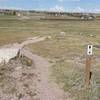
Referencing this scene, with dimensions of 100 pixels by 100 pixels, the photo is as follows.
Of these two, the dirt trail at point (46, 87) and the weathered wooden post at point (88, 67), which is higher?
the weathered wooden post at point (88, 67)

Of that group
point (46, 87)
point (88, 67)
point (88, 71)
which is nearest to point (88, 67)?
point (88, 67)

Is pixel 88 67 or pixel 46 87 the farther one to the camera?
pixel 46 87

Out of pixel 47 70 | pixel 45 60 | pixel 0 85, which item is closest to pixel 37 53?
pixel 45 60

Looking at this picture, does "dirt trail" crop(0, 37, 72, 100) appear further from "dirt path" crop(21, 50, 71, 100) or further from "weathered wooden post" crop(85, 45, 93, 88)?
"weathered wooden post" crop(85, 45, 93, 88)

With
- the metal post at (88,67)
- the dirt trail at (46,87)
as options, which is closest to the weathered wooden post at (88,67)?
the metal post at (88,67)

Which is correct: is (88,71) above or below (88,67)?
below

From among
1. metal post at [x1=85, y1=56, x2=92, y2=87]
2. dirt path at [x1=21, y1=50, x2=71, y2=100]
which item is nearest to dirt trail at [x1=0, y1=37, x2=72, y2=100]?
dirt path at [x1=21, y1=50, x2=71, y2=100]

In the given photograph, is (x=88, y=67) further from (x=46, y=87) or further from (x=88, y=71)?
(x=46, y=87)

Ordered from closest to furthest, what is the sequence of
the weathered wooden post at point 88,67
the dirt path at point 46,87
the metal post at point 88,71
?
the dirt path at point 46,87
the weathered wooden post at point 88,67
the metal post at point 88,71

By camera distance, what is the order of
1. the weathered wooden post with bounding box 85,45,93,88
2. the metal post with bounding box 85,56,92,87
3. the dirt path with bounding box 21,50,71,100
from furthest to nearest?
the metal post with bounding box 85,56,92,87 < the weathered wooden post with bounding box 85,45,93,88 < the dirt path with bounding box 21,50,71,100

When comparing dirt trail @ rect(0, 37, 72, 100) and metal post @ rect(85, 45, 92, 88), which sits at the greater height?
metal post @ rect(85, 45, 92, 88)

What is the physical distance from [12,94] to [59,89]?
1.91 m

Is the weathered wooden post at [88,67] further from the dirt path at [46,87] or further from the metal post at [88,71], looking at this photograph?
the dirt path at [46,87]

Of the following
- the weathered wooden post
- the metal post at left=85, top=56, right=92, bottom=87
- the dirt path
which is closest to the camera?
the dirt path
